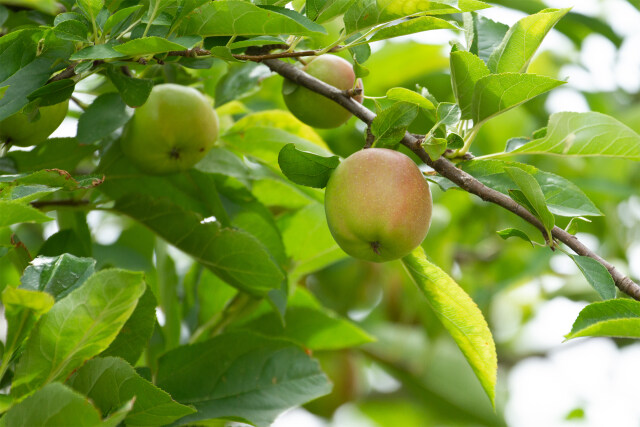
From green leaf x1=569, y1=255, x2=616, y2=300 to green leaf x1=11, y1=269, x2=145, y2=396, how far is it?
57 cm

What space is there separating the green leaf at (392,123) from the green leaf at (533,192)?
0.15m

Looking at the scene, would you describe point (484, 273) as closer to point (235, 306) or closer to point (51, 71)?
point (235, 306)

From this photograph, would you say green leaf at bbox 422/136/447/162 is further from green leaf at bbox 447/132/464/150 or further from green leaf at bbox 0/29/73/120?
green leaf at bbox 0/29/73/120

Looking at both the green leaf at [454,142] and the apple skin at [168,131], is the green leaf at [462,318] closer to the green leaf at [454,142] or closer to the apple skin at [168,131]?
the green leaf at [454,142]

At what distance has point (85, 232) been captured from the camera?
1289 mm

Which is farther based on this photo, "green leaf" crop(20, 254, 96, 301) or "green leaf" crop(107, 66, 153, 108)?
"green leaf" crop(107, 66, 153, 108)

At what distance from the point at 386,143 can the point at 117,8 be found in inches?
16.5

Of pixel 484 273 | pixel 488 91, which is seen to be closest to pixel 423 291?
pixel 488 91

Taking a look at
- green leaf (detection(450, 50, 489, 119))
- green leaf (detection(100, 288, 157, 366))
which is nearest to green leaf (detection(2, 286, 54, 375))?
green leaf (detection(100, 288, 157, 366))

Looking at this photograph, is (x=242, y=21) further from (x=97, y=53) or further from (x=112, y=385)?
(x=112, y=385)

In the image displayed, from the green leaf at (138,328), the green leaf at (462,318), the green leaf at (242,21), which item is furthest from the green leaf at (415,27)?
the green leaf at (138,328)

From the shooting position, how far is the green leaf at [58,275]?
854 mm

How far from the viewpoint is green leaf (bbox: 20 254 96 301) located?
2.80ft

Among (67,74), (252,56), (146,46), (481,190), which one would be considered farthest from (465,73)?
(67,74)
